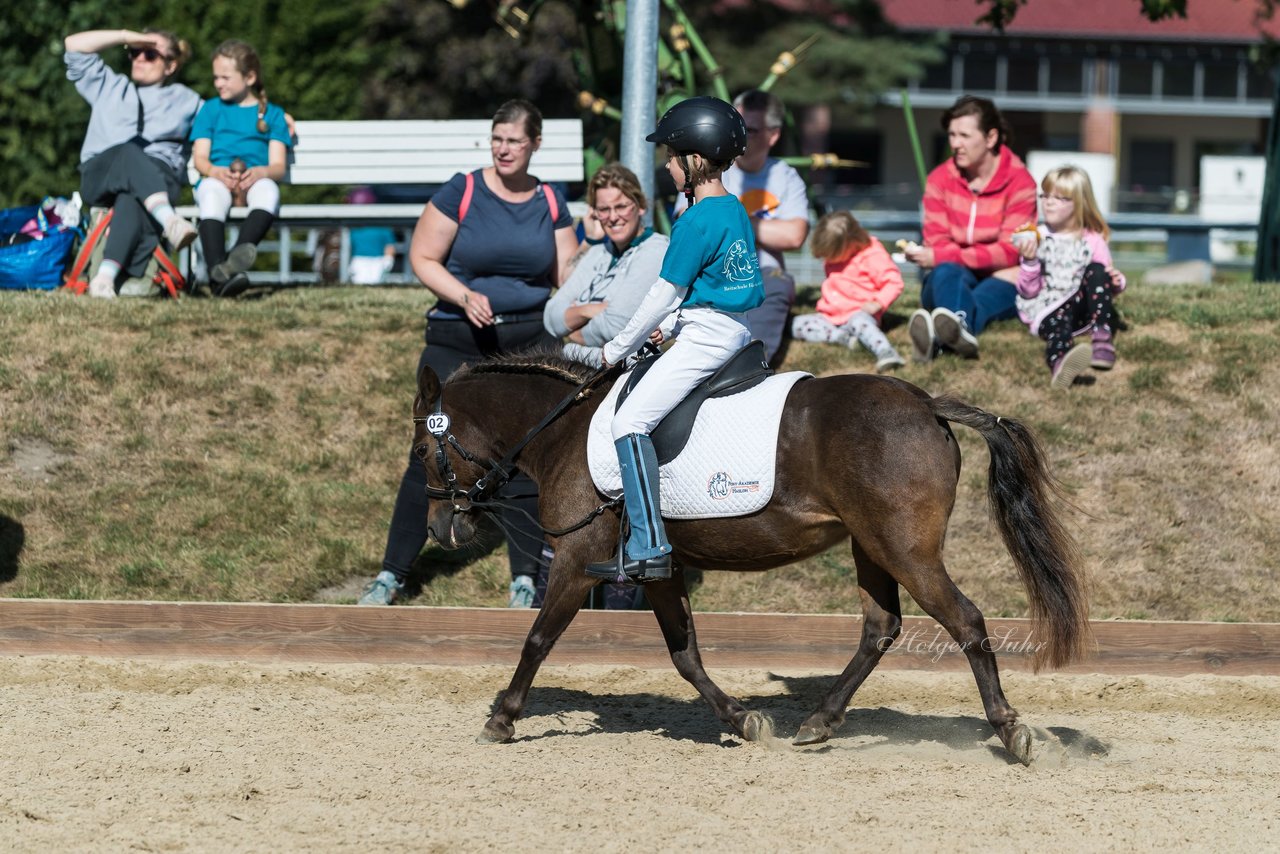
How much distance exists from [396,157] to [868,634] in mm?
8400

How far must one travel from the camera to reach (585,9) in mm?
13086

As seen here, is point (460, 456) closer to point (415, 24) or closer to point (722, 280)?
point (722, 280)

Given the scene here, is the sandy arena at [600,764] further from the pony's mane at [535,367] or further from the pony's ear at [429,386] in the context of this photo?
the pony's mane at [535,367]

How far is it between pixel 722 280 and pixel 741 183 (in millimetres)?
3822

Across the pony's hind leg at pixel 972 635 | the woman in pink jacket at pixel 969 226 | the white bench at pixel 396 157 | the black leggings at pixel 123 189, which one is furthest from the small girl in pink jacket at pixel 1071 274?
the black leggings at pixel 123 189

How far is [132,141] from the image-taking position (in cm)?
1112

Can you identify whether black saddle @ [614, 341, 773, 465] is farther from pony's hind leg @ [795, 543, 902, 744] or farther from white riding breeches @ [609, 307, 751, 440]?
pony's hind leg @ [795, 543, 902, 744]

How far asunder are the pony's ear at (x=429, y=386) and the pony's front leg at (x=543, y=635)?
928 mm

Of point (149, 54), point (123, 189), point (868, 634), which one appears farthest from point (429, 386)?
point (149, 54)

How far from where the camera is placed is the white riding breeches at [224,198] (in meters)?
10.7

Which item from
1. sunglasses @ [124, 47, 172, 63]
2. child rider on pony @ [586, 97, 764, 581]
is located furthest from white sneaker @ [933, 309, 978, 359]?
sunglasses @ [124, 47, 172, 63]

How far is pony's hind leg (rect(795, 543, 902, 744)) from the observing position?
21.2 ft

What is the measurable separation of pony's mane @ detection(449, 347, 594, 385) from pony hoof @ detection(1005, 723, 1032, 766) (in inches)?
88.4

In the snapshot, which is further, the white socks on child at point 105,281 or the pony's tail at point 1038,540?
the white socks on child at point 105,281
